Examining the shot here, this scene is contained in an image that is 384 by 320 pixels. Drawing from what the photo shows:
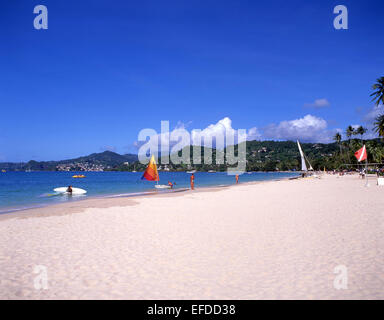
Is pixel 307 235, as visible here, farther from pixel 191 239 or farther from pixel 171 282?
pixel 171 282

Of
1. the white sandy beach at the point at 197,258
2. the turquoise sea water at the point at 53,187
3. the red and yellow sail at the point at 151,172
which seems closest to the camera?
the white sandy beach at the point at 197,258

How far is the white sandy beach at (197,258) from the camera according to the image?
15.8ft

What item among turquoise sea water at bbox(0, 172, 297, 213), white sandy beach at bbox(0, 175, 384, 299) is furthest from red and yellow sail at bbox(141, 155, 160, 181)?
white sandy beach at bbox(0, 175, 384, 299)

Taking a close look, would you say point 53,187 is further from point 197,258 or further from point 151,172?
point 197,258

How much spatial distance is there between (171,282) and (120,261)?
1.86 metres

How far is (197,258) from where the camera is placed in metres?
6.57

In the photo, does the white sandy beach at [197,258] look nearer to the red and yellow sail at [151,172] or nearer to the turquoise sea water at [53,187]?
the turquoise sea water at [53,187]

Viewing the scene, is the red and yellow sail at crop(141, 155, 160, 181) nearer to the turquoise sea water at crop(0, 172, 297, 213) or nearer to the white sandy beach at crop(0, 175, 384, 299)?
the turquoise sea water at crop(0, 172, 297, 213)

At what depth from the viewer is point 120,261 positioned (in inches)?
255

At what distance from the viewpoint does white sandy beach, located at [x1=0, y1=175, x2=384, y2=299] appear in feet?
15.8

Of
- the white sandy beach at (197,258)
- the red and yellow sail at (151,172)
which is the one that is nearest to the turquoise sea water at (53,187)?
the red and yellow sail at (151,172)

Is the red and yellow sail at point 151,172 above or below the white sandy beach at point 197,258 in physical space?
above
